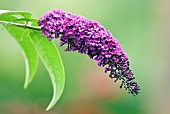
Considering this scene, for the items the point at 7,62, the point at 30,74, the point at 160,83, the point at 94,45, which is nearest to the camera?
the point at 94,45

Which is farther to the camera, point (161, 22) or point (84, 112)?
point (161, 22)

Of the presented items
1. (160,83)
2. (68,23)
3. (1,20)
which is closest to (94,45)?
(68,23)

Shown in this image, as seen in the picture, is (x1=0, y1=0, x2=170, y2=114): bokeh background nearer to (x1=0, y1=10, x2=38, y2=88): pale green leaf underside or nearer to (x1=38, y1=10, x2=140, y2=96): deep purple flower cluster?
(x1=0, y1=10, x2=38, y2=88): pale green leaf underside

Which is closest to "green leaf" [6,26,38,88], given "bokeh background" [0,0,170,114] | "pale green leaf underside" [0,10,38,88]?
"pale green leaf underside" [0,10,38,88]

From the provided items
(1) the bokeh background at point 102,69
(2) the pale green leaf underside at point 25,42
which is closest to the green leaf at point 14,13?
(2) the pale green leaf underside at point 25,42

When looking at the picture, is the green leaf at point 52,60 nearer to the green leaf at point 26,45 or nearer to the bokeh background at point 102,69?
the green leaf at point 26,45

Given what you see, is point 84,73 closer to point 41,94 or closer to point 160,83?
point 41,94

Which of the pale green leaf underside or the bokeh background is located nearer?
the pale green leaf underside
